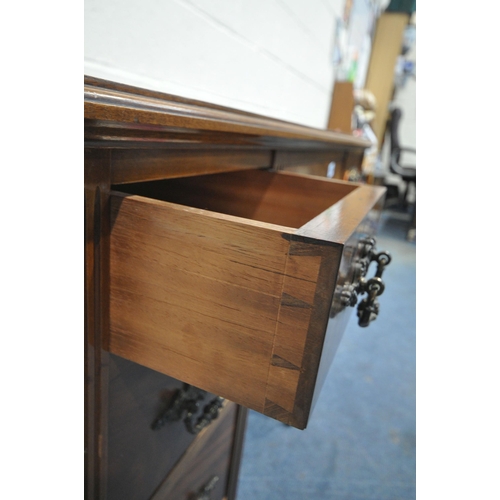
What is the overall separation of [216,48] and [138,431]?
760 millimetres

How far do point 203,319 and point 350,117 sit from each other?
2067 millimetres

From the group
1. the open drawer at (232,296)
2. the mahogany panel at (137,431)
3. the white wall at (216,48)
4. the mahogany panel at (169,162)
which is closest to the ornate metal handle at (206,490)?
the mahogany panel at (137,431)

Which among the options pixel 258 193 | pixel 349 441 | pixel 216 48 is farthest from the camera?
pixel 349 441

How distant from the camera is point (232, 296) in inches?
14.2

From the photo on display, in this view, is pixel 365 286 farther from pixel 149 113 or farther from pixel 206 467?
pixel 206 467

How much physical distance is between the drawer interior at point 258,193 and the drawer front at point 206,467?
45 centimetres

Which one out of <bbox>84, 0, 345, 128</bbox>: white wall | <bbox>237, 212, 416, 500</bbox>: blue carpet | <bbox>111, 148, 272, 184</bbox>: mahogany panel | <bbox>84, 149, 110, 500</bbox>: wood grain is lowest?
<bbox>237, 212, 416, 500</bbox>: blue carpet

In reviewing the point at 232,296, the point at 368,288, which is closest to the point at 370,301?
the point at 368,288

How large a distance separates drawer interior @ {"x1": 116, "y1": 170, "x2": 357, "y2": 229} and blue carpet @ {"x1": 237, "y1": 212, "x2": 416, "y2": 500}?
89 centimetres

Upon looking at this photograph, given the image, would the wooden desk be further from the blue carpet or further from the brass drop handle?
the blue carpet

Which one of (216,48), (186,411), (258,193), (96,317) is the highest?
(216,48)

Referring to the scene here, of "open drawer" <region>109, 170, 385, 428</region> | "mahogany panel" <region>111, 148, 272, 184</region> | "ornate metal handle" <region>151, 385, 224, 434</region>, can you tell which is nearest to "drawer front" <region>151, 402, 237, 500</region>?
"ornate metal handle" <region>151, 385, 224, 434</region>

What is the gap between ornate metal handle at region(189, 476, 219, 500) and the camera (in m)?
0.85
